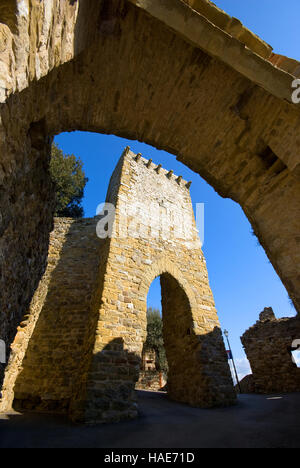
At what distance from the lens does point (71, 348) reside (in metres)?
6.75

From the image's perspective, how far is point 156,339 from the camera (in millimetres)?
16453

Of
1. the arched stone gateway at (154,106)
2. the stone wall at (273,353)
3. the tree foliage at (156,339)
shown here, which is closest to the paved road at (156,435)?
the arched stone gateway at (154,106)

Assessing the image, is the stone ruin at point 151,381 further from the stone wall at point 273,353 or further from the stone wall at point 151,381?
the stone wall at point 273,353

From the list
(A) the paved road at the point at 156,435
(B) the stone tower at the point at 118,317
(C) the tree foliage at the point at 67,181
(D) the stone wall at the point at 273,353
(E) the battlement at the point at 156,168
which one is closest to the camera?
(A) the paved road at the point at 156,435

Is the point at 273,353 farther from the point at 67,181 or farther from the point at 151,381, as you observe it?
the point at 67,181

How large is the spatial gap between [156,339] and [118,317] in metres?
12.1

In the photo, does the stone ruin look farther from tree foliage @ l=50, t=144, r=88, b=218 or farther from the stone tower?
tree foliage @ l=50, t=144, r=88, b=218

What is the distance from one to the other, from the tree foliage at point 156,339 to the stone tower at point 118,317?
9.09m

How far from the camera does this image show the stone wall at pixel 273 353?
33.8 feet

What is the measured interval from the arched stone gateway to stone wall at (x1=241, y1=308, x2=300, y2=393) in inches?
423

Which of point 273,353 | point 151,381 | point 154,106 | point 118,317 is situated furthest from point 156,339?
point 154,106

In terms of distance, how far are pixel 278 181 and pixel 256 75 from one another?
120 centimetres
